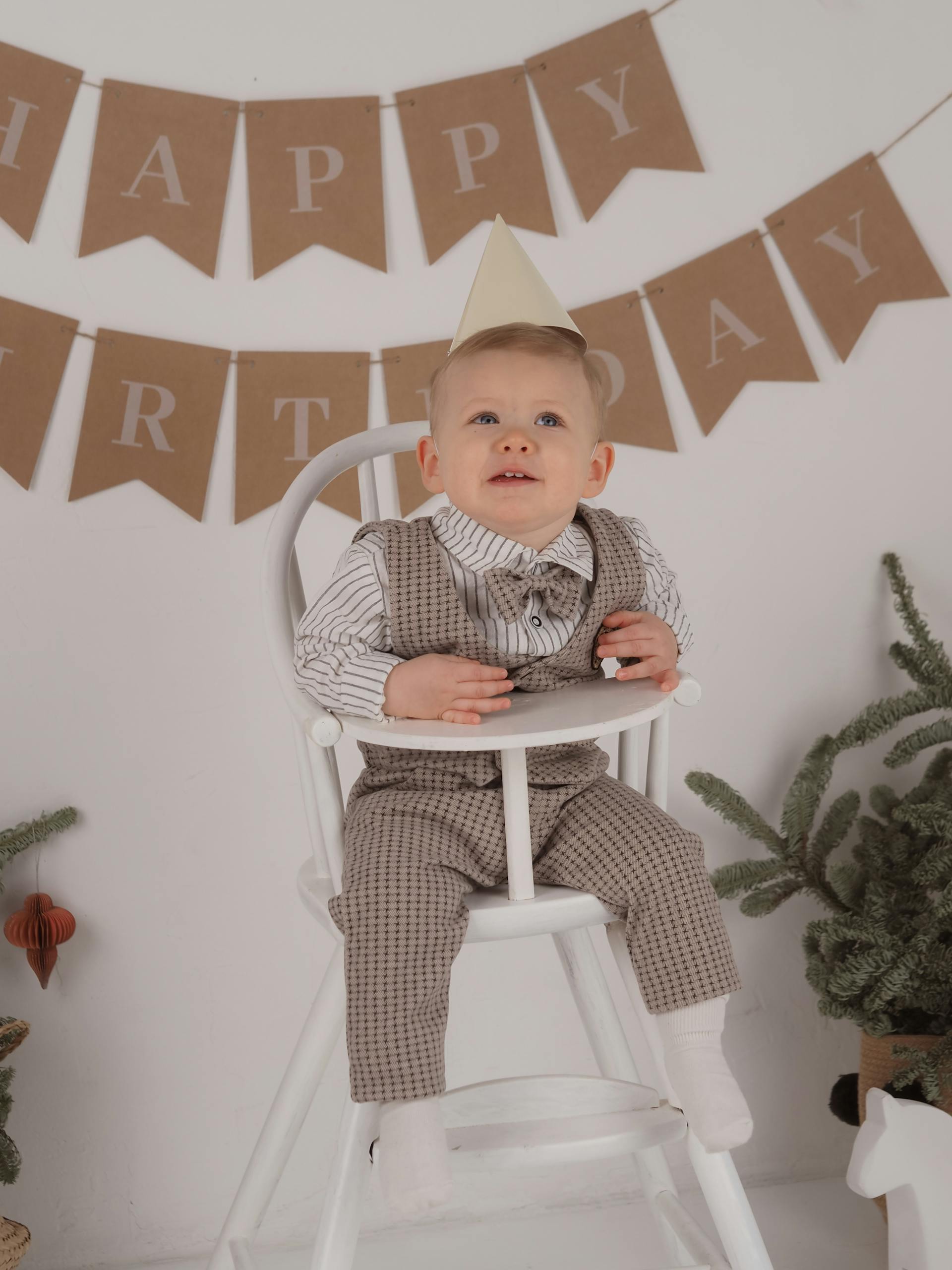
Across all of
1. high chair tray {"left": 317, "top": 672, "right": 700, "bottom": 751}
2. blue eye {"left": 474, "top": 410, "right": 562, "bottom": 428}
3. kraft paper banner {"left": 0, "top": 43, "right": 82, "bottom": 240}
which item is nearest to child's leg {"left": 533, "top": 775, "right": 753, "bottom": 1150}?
high chair tray {"left": 317, "top": 672, "right": 700, "bottom": 751}

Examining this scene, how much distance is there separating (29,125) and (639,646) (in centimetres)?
101

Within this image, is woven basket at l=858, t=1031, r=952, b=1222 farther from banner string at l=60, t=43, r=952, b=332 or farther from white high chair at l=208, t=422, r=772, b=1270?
banner string at l=60, t=43, r=952, b=332

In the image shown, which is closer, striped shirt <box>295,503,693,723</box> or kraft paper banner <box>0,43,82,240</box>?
striped shirt <box>295,503,693,723</box>

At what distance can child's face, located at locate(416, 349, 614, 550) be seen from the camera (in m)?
1.07

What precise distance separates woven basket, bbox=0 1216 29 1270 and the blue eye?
3.50 ft

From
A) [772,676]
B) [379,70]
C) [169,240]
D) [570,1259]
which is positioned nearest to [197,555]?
[169,240]

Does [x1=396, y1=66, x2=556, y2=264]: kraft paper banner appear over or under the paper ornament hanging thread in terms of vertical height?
over

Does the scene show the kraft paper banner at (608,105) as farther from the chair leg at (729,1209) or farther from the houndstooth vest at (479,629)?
the chair leg at (729,1209)

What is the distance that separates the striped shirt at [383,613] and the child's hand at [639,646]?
3 centimetres

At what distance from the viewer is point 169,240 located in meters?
1.51

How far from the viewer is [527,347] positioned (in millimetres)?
1100

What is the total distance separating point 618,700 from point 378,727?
0.67ft

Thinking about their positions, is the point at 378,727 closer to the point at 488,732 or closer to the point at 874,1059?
the point at 488,732

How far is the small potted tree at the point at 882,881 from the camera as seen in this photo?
139 centimetres
